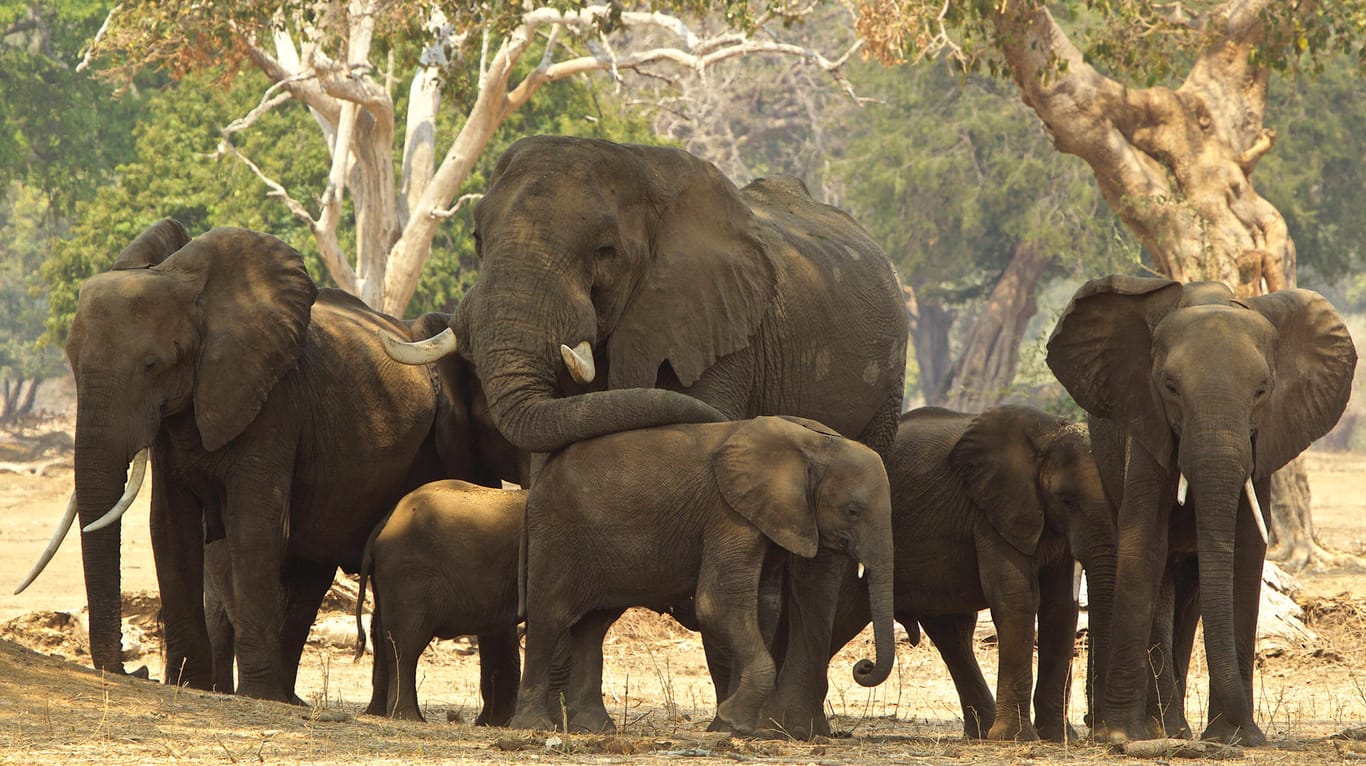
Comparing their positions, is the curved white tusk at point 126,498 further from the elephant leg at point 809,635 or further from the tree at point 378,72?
the tree at point 378,72

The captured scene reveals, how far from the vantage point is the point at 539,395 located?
27.0 ft

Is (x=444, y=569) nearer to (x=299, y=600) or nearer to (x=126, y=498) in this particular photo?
(x=126, y=498)

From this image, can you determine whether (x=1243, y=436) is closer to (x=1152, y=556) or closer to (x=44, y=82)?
(x=1152, y=556)

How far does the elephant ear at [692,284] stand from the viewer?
862 centimetres

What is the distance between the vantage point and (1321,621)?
48.1ft

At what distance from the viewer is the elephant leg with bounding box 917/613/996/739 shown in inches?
408

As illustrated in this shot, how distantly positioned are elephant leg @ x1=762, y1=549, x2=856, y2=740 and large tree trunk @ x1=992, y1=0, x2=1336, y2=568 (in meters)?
9.91

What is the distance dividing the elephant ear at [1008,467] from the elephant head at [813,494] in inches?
58.3

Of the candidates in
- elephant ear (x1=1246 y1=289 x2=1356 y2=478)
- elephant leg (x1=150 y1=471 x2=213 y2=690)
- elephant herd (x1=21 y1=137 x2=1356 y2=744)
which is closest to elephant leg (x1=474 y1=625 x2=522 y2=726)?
elephant herd (x1=21 y1=137 x2=1356 y2=744)

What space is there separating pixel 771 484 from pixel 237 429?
2.71 m

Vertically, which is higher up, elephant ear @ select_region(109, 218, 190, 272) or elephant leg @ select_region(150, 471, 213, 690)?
elephant ear @ select_region(109, 218, 190, 272)

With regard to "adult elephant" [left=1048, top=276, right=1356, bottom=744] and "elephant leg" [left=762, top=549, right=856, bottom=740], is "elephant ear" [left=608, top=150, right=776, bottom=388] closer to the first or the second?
"elephant leg" [left=762, top=549, right=856, bottom=740]

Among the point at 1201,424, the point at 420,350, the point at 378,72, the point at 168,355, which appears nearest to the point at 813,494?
the point at 1201,424

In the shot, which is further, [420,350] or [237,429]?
[237,429]
